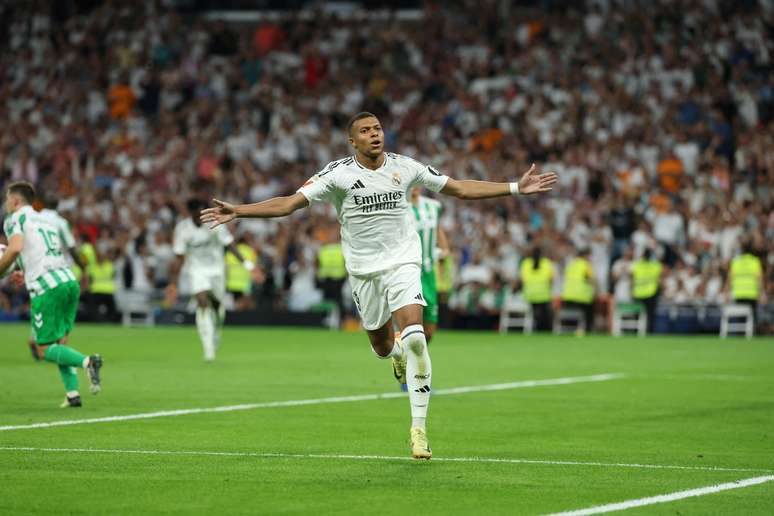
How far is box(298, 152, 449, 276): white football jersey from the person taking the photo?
11820mm

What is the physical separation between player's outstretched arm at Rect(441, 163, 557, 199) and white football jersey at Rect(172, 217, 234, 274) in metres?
11.9

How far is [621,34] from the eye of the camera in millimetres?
36750

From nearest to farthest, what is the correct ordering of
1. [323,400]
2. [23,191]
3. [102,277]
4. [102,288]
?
[23,191]
[323,400]
[102,277]
[102,288]

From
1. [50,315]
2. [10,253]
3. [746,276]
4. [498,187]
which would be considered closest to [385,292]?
[498,187]

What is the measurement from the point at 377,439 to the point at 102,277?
24.8 meters

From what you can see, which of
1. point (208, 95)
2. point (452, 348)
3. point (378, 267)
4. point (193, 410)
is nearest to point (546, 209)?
point (452, 348)

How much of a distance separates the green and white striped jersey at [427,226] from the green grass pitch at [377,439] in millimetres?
1688

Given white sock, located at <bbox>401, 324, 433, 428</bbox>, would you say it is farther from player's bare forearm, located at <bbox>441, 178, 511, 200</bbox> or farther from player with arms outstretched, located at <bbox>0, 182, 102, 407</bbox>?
player with arms outstretched, located at <bbox>0, 182, 102, 407</bbox>

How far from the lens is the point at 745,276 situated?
32.0 metres

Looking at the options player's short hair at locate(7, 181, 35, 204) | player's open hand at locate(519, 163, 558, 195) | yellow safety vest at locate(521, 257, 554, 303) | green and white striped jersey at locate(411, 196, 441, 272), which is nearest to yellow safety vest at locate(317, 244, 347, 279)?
yellow safety vest at locate(521, 257, 554, 303)

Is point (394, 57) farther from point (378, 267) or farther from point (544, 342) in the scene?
point (378, 267)

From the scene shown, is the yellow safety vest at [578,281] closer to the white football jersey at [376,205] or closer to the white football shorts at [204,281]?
the white football shorts at [204,281]

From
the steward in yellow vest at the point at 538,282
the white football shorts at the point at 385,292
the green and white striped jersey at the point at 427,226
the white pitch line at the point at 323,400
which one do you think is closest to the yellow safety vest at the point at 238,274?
the steward in yellow vest at the point at 538,282

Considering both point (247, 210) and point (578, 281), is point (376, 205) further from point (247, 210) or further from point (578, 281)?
point (578, 281)
